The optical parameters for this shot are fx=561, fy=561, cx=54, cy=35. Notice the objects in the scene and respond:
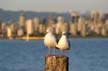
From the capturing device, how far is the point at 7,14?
653ft

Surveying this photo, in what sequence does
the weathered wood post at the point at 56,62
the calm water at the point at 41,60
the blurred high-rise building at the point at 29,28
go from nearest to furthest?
the weathered wood post at the point at 56,62 < the calm water at the point at 41,60 < the blurred high-rise building at the point at 29,28

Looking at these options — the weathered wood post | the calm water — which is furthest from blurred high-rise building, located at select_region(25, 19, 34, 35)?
the weathered wood post

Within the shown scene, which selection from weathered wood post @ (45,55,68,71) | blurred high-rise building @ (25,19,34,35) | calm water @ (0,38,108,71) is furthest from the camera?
blurred high-rise building @ (25,19,34,35)

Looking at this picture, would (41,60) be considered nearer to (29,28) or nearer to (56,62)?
(56,62)

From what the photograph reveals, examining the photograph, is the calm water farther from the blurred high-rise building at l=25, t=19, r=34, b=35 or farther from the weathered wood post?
the blurred high-rise building at l=25, t=19, r=34, b=35

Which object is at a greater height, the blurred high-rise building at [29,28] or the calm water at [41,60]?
the calm water at [41,60]

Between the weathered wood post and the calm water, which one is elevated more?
the weathered wood post

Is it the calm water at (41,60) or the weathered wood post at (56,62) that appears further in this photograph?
the calm water at (41,60)

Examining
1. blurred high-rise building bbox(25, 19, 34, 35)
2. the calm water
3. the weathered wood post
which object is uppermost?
the weathered wood post

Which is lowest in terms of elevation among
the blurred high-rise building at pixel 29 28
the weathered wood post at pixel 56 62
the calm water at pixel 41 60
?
the blurred high-rise building at pixel 29 28

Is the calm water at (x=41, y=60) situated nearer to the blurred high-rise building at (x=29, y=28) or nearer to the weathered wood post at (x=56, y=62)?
the weathered wood post at (x=56, y=62)

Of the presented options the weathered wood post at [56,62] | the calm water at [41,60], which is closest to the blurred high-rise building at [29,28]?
the calm water at [41,60]

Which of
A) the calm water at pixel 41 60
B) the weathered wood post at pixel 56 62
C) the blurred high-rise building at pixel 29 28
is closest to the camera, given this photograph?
the weathered wood post at pixel 56 62

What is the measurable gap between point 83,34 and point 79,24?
809 centimetres
